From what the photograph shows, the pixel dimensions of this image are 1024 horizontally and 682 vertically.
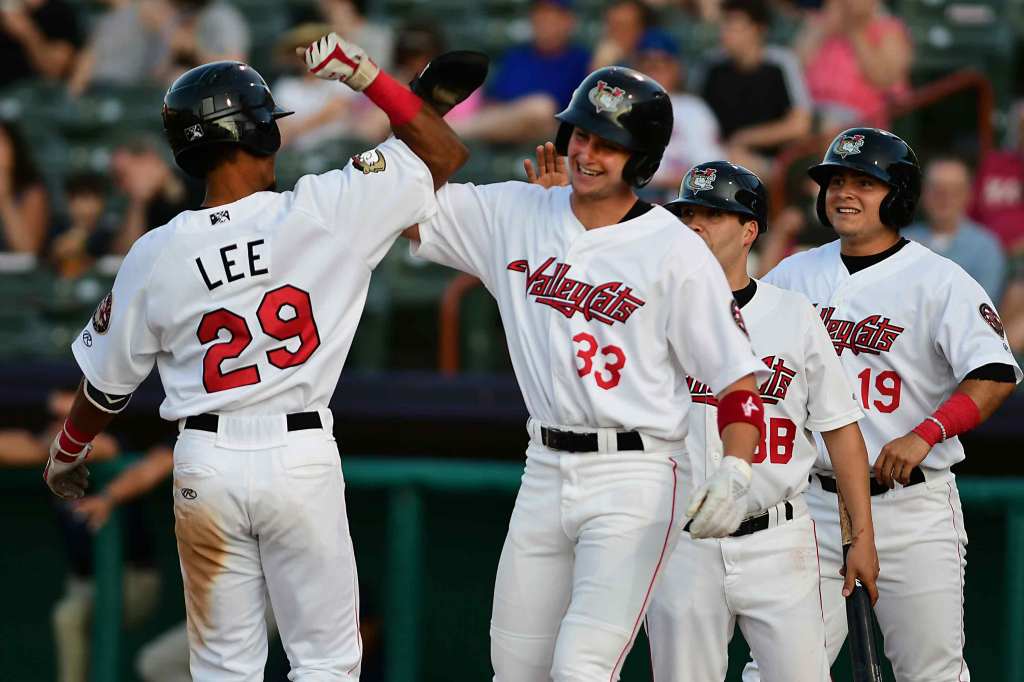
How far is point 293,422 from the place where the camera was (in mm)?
3568

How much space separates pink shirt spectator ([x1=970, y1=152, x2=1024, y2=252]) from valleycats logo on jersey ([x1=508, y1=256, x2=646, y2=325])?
4.15 m

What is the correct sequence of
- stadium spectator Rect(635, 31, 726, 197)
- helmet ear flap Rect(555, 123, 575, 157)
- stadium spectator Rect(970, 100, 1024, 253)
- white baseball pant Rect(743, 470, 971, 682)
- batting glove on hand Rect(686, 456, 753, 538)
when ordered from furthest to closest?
stadium spectator Rect(635, 31, 726, 197) < stadium spectator Rect(970, 100, 1024, 253) < white baseball pant Rect(743, 470, 971, 682) < helmet ear flap Rect(555, 123, 575, 157) < batting glove on hand Rect(686, 456, 753, 538)

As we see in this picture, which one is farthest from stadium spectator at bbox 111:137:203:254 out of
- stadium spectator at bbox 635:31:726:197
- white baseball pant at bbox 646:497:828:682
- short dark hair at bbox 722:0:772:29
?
white baseball pant at bbox 646:497:828:682

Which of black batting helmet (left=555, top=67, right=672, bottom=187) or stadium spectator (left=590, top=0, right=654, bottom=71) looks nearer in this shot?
black batting helmet (left=555, top=67, right=672, bottom=187)

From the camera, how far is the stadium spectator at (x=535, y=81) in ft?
25.8

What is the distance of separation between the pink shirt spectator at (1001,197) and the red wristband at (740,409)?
4.14 meters

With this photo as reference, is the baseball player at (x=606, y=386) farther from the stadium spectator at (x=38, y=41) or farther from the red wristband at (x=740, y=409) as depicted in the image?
the stadium spectator at (x=38, y=41)

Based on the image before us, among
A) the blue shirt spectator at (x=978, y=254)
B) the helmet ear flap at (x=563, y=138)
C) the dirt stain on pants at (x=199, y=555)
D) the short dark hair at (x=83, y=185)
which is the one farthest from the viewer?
the short dark hair at (x=83, y=185)

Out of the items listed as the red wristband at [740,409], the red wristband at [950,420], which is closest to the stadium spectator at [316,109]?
the red wristband at [950,420]

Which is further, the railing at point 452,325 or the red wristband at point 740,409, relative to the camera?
the railing at point 452,325

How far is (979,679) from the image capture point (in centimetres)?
559

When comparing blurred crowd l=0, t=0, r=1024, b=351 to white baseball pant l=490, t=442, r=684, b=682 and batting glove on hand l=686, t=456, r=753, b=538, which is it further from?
batting glove on hand l=686, t=456, r=753, b=538

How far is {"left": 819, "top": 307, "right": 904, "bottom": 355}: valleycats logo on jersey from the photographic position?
14.0 ft

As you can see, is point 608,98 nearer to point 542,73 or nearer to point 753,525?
point 753,525
